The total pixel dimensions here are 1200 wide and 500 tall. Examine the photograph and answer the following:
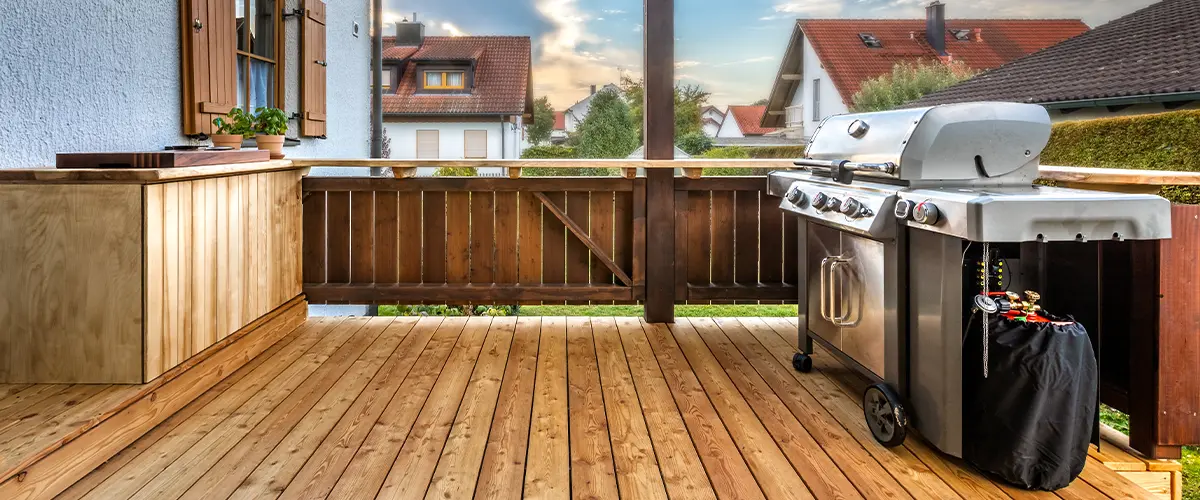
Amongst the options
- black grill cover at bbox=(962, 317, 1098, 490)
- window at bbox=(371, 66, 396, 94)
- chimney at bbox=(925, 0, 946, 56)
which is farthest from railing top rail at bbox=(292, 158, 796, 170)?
chimney at bbox=(925, 0, 946, 56)

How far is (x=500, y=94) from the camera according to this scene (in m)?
5.80

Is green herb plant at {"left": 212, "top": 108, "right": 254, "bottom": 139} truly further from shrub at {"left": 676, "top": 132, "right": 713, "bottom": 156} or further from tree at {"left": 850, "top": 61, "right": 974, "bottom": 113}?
tree at {"left": 850, "top": 61, "right": 974, "bottom": 113}

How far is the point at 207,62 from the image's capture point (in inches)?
139

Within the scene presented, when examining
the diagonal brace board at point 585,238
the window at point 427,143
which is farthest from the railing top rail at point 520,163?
the window at point 427,143

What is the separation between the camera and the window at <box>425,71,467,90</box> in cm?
580

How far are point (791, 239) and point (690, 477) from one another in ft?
7.62

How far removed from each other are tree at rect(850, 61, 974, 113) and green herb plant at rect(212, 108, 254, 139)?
16.8 feet

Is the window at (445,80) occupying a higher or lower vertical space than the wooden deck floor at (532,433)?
higher

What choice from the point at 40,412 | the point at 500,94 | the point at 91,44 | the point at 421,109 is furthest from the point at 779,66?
the point at 40,412

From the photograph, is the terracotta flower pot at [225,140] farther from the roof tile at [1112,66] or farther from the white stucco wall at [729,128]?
the roof tile at [1112,66]

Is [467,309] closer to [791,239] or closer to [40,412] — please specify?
[791,239]

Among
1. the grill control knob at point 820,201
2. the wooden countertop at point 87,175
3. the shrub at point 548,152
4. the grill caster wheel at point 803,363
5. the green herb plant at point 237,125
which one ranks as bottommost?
the grill caster wheel at point 803,363

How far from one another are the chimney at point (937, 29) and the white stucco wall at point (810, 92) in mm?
1067

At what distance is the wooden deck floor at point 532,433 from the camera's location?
1.87 metres
